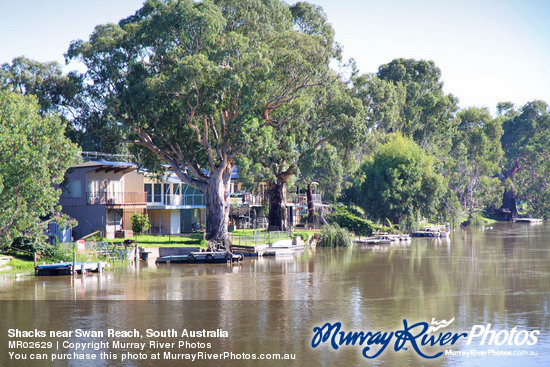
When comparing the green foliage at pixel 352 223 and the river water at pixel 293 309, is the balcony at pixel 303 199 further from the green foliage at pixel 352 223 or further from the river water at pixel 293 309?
the river water at pixel 293 309

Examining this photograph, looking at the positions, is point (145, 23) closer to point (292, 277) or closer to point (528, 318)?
point (292, 277)

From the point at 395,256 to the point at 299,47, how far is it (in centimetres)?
2064

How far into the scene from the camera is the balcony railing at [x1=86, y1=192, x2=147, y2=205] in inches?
2126

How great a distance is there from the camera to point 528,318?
26.4 metres

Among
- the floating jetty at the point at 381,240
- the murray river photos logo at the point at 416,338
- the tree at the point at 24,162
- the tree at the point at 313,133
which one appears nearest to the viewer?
the murray river photos logo at the point at 416,338

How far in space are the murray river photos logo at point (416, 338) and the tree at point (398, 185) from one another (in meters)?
51.4

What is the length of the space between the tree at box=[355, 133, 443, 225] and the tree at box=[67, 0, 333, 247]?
24.8m

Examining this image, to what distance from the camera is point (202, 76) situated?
150 ft

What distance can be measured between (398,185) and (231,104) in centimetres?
3209

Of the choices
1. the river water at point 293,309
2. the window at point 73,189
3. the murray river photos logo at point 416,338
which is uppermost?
the window at point 73,189

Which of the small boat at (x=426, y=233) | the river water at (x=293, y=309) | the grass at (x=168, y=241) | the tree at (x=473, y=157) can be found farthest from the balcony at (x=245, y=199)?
the tree at (x=473, y=157)

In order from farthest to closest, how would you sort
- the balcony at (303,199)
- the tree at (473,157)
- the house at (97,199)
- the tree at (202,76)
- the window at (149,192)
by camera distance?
the tree at (473,157) → the balcony at (303,199) → the window at (149,192) → the house at (97,199) → the tree at (202,76)

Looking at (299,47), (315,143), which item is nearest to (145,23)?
(299,47)

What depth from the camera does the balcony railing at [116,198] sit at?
54.0 meters
